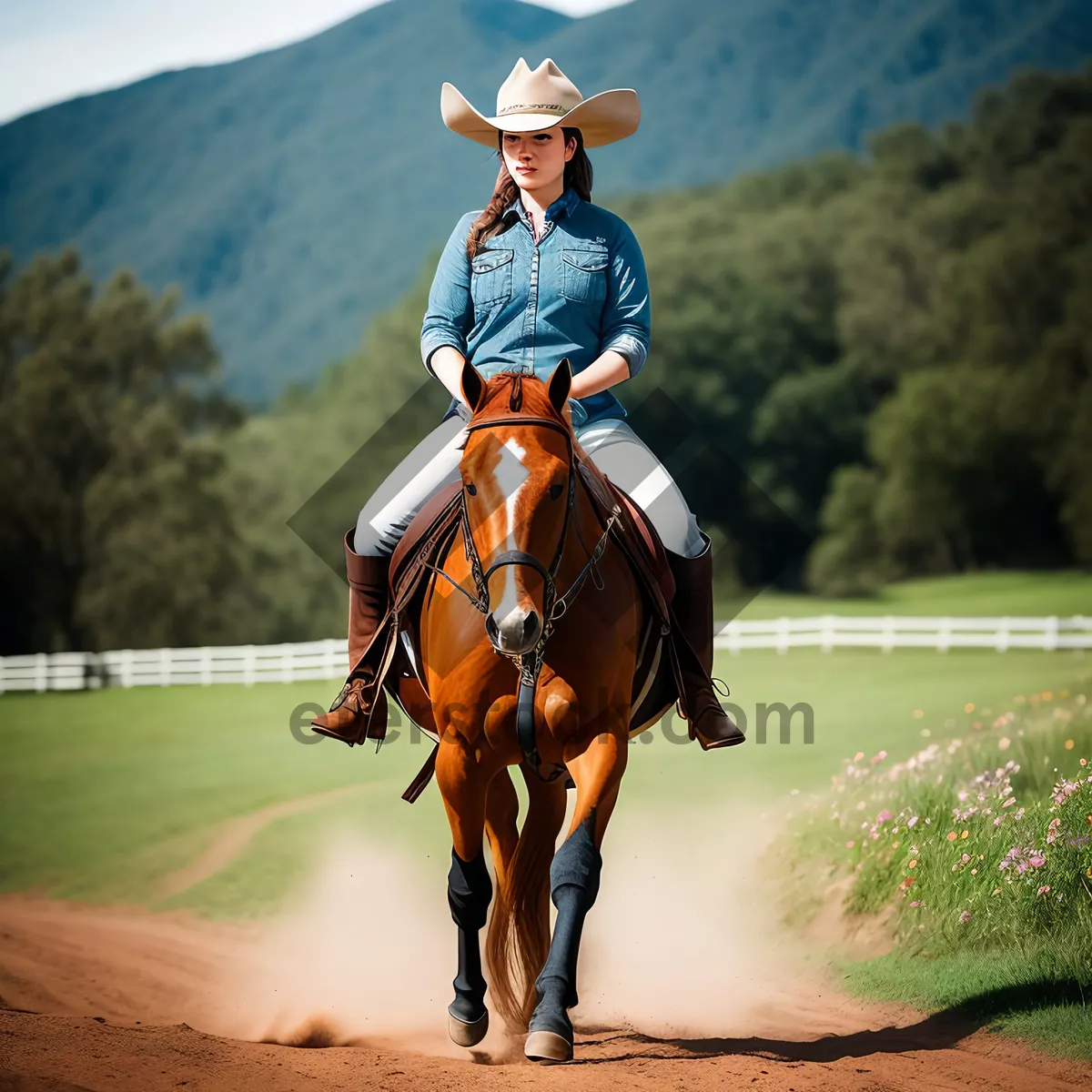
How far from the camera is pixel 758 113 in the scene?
64.0 metres

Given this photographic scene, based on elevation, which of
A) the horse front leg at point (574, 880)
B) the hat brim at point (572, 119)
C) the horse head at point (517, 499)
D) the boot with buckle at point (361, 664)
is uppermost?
the hat brim at point (572, 119)

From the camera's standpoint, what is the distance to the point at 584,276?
21.2ft

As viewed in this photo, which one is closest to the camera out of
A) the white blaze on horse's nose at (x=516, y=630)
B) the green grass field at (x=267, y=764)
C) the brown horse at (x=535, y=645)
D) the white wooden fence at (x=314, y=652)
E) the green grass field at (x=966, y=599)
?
the white blaze on horse's nose at (x=516, y=630)

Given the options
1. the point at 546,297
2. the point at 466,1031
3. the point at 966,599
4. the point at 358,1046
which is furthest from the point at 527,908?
the point at 966,599

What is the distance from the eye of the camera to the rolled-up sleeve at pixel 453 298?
652cm

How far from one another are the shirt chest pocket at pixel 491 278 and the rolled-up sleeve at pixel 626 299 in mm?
494

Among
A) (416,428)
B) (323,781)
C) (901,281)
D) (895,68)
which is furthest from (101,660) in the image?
(895,68)

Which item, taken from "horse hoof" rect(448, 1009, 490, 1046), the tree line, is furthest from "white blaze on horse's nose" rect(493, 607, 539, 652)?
the tree line

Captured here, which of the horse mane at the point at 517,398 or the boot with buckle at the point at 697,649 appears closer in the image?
the horse mane at the point at 517,398

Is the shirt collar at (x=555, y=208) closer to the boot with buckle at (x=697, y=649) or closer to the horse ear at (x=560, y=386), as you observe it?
the horse ear at (x=560, y=386)

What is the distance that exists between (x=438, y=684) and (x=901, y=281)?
3852 cm

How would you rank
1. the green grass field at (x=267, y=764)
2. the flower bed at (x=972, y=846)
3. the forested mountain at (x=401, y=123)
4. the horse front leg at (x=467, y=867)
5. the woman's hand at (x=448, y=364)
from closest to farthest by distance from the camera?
1. the horse front leg at (x=467, y=867)
2. the woman's hand at (x=448, y=364)
3. the flower bed at (x=972, y=846)
4. the green grass field at (x=267, y=764)
5. the forested mountain at (x=401, y=123)

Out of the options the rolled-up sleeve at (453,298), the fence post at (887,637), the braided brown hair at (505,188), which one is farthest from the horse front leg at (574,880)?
the fence post at (887,637)

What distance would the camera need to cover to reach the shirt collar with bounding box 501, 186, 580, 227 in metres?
6.60
